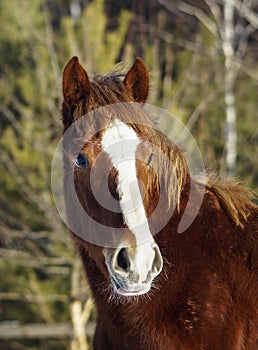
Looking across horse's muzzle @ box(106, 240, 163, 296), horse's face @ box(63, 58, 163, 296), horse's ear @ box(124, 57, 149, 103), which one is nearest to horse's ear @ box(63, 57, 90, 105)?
horse's face @ box(63, 58, 163, 296)

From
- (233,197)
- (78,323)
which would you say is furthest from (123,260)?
(78,323)

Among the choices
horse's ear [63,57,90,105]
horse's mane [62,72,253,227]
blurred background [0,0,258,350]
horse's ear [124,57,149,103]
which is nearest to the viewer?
horse's mane [62,72,253,227]

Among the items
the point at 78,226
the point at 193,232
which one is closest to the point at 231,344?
the point at 193,232

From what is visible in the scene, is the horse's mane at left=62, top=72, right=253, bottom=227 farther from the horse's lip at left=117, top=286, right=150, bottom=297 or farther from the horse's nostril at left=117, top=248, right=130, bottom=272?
the horse's lip at left=117, top=286, right=150, bottom=297

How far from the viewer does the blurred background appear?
9906mm

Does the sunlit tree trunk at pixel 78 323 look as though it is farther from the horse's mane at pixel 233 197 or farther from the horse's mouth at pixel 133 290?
the horse's mouth at pixel 133 290

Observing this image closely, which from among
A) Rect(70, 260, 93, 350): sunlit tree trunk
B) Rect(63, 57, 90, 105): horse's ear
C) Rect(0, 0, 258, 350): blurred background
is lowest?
Rect(70, 260, 93, 350): sunlit tree trunk

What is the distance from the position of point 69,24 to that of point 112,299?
708 centimetres

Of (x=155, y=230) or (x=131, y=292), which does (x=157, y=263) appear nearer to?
(x=131, y=292)

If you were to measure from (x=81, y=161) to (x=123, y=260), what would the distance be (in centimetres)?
70

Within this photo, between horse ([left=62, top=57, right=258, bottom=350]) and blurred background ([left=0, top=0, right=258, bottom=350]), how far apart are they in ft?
16.5

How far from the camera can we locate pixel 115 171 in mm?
3477

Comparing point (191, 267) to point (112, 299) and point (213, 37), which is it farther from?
point (213, 37)

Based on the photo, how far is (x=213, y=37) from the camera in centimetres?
1239
